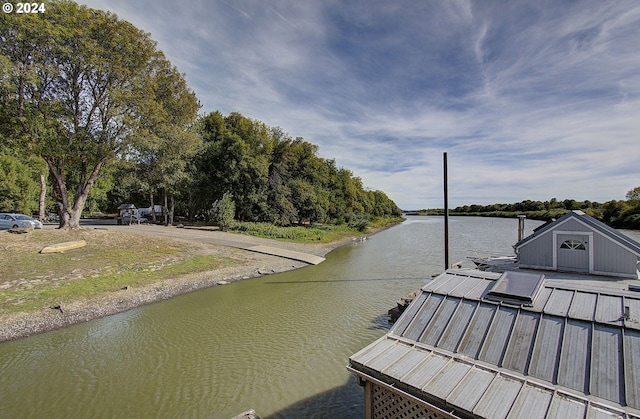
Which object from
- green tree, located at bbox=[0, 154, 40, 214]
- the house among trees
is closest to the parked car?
green tree, located at bbox=[0, 154, 40, 214]

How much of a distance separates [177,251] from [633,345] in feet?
66.9

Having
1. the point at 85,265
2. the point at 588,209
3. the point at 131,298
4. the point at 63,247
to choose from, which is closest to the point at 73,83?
the point at 63,247

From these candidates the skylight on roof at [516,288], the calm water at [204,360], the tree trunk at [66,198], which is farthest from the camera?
the tree trunk at [66,198]

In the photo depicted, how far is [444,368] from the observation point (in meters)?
4.34

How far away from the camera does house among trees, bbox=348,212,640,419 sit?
11.7 ft

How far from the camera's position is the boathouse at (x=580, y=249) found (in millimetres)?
10758

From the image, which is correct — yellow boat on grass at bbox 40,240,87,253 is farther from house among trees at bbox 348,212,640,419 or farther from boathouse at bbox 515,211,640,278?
boathouse at bbox 515,211,640,278

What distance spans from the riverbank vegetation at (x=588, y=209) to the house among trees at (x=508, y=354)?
48.9ft

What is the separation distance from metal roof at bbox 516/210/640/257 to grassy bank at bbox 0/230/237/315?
17.0 m

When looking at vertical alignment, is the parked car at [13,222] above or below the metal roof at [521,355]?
above

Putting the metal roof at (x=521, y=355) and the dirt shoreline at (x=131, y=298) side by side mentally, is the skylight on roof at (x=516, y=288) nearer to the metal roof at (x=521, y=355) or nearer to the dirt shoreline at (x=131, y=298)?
the metal roof at (x=521, y=355)

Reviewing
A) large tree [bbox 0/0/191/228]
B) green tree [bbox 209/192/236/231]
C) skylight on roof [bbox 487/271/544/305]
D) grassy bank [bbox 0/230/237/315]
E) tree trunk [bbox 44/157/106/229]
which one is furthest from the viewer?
→ green tree [bbox 209/192/236/231]

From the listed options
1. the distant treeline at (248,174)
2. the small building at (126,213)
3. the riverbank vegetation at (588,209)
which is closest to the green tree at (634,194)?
the riverbank vegetation at (588,209)

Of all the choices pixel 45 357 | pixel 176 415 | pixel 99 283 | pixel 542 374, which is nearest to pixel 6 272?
pixel 99 283
